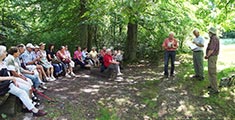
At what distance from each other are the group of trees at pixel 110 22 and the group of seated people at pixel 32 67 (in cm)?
157

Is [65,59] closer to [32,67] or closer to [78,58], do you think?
[78,58]

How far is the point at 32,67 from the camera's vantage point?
24.8 ft

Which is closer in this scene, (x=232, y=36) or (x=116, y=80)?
(x=116, y=80)

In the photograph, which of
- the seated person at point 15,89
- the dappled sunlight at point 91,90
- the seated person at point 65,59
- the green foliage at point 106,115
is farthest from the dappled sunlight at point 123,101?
the seated person at point 65,59

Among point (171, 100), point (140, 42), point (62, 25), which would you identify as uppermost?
point (62, 25)

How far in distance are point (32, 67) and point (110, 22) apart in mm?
9447

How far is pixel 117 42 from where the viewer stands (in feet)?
57.4

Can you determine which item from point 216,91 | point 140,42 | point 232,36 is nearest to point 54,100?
point 216,91

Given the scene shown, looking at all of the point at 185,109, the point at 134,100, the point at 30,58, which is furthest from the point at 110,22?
the point at 185,109

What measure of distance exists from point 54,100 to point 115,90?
2.06 m

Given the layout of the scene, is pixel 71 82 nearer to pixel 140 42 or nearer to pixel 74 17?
pixel 74 17

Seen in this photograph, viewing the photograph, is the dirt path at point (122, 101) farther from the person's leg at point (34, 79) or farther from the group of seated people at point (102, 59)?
the group of seated people at point (102, 59)

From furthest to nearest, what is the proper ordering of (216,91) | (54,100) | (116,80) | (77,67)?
(77,67), (116,80), (216,91), (54,100)

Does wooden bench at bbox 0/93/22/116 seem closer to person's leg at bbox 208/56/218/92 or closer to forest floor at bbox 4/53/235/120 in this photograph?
forest floor at bbox 4/53/235/120
